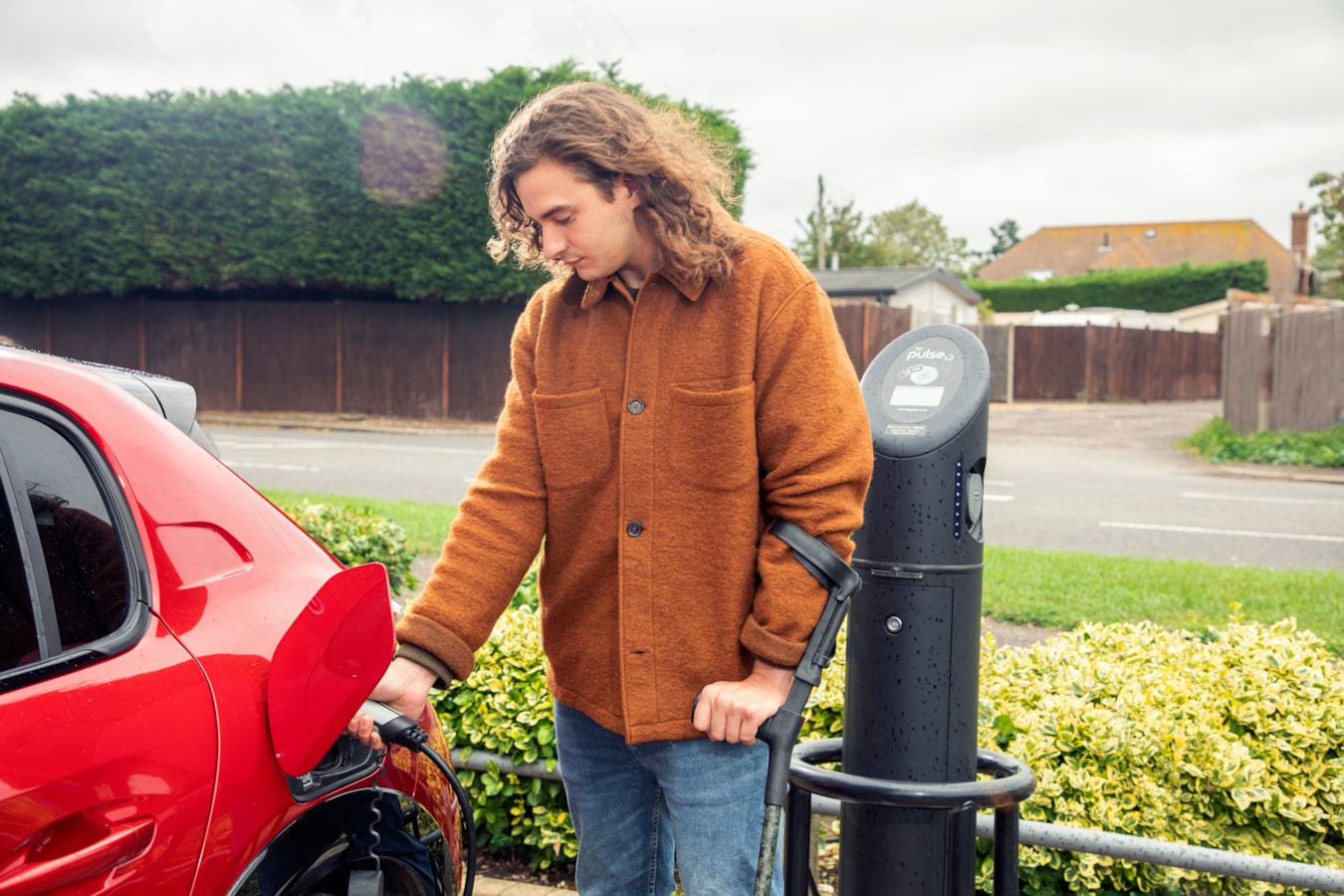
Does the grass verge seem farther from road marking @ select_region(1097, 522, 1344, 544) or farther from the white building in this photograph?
the white building

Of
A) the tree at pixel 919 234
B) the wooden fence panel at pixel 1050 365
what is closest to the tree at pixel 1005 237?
the tree at pixel 919 234

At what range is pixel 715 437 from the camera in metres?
1.94

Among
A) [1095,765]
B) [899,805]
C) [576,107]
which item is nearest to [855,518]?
[899,805]

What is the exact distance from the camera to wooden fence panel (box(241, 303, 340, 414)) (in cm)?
2295

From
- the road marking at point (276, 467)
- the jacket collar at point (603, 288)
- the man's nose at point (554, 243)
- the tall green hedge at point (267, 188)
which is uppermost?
the tall green hedge at point (267, 188)

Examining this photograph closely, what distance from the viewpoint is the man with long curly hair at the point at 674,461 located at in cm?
192

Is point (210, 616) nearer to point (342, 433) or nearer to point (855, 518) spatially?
point (855, 518)

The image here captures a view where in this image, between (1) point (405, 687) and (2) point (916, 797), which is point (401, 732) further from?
(2) point (916, 797)

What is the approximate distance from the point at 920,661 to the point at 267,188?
69.1ft

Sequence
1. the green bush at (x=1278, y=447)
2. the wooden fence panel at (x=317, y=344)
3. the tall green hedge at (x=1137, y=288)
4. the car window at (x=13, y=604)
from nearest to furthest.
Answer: the car window at (x=13, y=604) → the green bush at (x=1278, y=447) → the wooden fence panel at (x=317, y=344) → the tall green hedge at (x=1137, y=288)

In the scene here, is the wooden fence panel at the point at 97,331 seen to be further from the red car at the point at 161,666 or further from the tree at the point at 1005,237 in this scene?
the tree at the point at 1005,237

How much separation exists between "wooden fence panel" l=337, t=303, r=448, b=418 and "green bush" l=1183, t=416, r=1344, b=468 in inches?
530

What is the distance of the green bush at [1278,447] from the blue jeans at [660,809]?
610 inches

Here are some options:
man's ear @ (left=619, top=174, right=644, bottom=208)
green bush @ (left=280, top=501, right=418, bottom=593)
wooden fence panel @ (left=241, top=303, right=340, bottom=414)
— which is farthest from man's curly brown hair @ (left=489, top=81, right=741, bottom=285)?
wooden fence panel @ (left=241, top=303, right=340, bottom=414)
